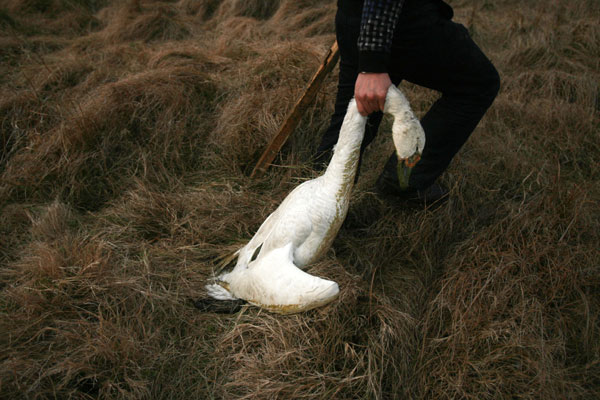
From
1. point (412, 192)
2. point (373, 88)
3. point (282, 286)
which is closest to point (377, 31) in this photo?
point (373, 88)

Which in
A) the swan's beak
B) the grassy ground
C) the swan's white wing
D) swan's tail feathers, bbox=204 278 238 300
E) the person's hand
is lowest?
swan's tail feathers, bbox=204 278 238 300

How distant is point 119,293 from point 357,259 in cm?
137

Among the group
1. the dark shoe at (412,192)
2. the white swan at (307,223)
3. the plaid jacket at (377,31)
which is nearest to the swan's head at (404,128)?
the white swan at (307,223)

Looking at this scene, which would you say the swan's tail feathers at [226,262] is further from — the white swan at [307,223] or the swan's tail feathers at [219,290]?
the white swan at [307,223]

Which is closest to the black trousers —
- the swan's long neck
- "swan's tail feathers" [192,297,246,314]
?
the swan's long neck

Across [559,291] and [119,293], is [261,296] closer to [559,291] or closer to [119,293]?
[119,293]

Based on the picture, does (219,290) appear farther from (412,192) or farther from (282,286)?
(412,192)

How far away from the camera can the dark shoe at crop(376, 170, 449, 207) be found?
2.25m

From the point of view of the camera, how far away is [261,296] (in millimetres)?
1735

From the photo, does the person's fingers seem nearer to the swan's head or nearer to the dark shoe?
the swan's head

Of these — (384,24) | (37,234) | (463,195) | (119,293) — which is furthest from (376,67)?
(37,234)

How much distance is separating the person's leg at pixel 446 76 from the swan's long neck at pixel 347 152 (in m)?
0.36

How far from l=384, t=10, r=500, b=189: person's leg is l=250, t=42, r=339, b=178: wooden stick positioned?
0.85 metres

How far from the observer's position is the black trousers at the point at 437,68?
1.64 meters
